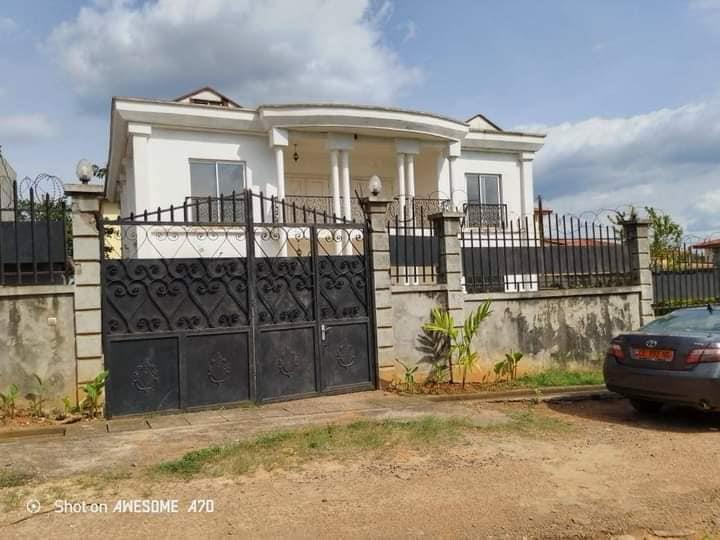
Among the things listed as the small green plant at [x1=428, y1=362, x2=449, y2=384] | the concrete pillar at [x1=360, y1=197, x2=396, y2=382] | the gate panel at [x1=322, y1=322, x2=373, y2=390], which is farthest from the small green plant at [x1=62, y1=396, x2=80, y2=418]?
the small green plant at [x1=428, y1=362, x2=449, y2=384]

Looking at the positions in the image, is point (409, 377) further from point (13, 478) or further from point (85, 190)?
point (13, 478)

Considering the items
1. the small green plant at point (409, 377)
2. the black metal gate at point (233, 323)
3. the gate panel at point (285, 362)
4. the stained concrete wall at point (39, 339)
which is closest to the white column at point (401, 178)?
the black metal gate at point (233, 323)

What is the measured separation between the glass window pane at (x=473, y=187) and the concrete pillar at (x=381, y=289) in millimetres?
9892

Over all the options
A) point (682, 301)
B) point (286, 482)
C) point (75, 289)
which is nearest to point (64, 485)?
point (286, 482)

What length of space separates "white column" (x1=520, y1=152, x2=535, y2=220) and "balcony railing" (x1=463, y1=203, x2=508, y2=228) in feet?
2.56

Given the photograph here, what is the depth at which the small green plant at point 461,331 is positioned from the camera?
373 inches

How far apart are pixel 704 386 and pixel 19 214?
8.09m

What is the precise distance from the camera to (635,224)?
11625 millimetres

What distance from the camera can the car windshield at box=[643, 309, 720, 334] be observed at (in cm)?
705

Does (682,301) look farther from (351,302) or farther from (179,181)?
(179,181)

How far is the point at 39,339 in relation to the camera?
7254mm

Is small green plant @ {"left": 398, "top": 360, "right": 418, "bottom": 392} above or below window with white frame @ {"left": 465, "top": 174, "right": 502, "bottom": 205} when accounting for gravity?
below

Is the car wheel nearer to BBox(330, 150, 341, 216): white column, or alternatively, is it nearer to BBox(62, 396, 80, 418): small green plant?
BBox(62, 396, 80, 418): small green plant

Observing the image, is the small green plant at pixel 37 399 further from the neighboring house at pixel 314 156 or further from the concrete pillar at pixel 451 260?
the neighboring house at pixel 314 156
